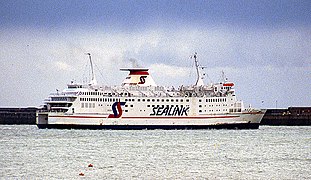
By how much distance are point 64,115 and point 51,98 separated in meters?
3.86

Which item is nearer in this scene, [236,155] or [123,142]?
[236,155]

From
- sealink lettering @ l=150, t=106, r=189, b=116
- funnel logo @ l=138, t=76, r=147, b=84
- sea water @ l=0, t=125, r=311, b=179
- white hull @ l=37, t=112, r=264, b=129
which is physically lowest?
sea water @ l=0, t=125, r=311, b=179

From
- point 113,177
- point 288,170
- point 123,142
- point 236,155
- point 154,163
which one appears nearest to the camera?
point 113,177

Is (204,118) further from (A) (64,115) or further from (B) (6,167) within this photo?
(B) (6,167)

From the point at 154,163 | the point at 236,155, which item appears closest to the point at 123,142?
the point at 236,155

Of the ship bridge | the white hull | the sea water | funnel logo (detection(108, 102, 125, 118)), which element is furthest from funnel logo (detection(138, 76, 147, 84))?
the sea water

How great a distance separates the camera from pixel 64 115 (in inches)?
3733

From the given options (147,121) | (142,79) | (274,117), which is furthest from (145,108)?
(274,117)

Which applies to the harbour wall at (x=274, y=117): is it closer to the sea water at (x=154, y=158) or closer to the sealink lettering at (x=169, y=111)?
the sealink lettering at (x=169, y=111)

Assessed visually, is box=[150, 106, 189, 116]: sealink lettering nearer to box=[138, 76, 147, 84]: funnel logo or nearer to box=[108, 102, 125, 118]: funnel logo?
box=[108, 102, 125, 118]: funnel logo

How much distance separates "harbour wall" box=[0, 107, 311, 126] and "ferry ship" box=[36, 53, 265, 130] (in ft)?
93.1

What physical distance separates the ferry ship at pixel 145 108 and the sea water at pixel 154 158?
17736mm

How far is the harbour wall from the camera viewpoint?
12975cm

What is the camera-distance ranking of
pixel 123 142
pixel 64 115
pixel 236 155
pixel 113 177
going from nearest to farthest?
pixel 113 177, pixel 236 155, pixel 123 142, pixel 64 115
